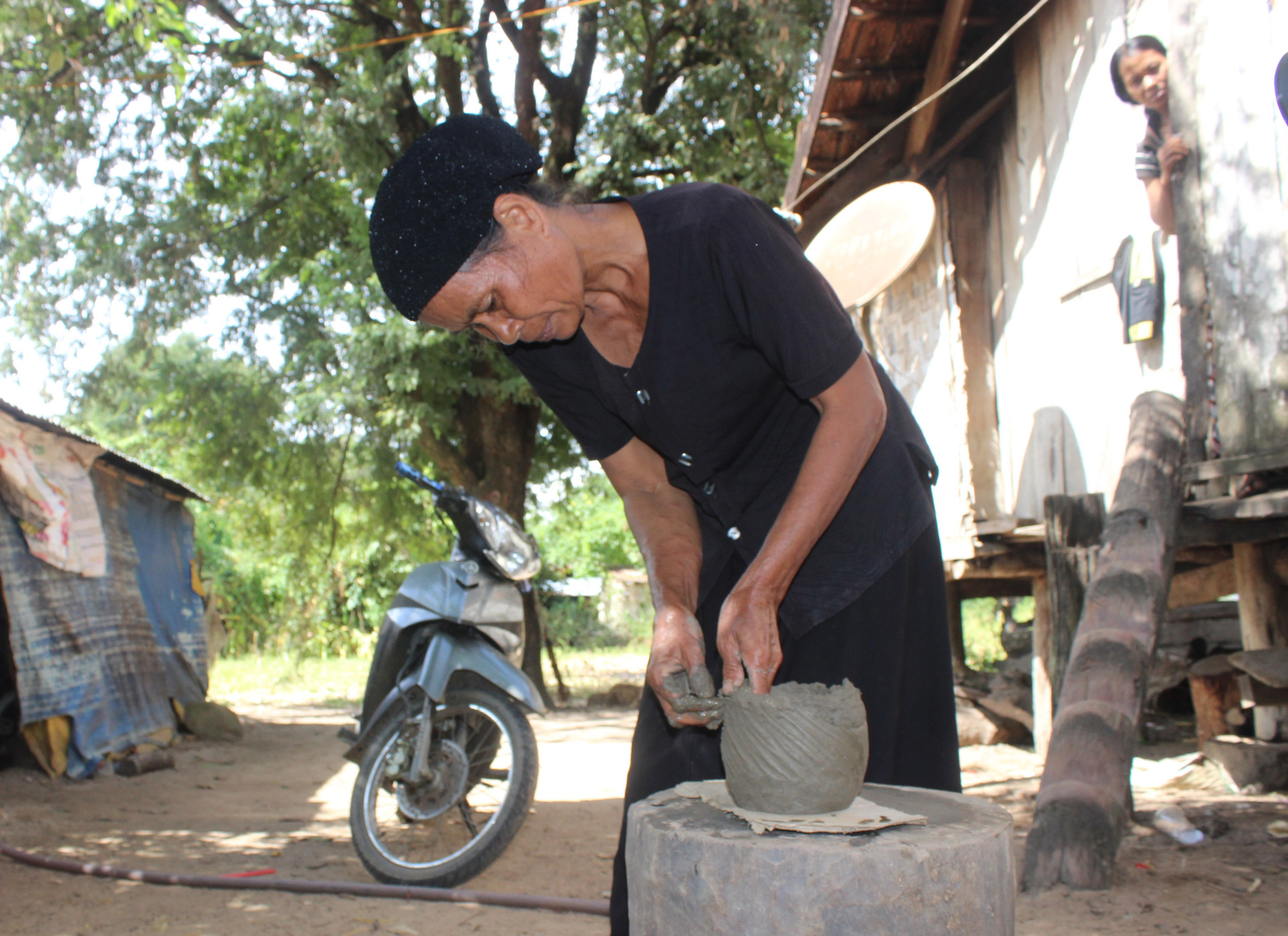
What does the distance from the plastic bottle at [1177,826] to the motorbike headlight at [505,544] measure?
9.20 feet

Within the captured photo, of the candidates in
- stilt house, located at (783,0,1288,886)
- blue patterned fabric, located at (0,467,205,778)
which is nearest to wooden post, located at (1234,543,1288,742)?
stilt house, located at (783,0,1288,886)

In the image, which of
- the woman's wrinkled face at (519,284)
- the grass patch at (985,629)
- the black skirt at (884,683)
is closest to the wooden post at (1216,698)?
→ the black skirt at (884,683)

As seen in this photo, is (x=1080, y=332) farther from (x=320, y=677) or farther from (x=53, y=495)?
(x=320, y=677)

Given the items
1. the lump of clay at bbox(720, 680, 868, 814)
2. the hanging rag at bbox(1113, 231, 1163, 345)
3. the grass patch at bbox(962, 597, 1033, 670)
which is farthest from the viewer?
the grass patch at bbox(962, 597, 1033, 670)

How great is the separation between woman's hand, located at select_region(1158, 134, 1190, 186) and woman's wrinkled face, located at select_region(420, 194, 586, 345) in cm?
362

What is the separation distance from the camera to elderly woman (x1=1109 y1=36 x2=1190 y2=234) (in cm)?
460

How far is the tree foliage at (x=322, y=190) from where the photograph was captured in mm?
9398

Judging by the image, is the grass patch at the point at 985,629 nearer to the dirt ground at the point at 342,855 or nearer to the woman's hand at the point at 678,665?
the dirt ground at the point at 342,855

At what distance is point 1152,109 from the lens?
4.66 meters

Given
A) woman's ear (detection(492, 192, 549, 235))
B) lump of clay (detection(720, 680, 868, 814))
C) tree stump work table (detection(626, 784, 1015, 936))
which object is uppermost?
woman's ear (detection(492, 192, 549, 235))

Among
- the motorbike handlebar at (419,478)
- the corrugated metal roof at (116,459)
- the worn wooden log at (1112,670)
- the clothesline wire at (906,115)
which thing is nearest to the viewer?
the worn wooden log at (1112,670)

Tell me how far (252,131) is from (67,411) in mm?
4222

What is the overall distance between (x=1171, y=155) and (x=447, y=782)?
4.15 m

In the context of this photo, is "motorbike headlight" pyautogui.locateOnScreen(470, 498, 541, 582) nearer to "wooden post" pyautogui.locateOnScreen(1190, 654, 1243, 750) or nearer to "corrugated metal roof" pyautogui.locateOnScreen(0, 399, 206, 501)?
"corrugated metal roof" pyautogui.locateOnScreen(0, 399, 206, 501)
